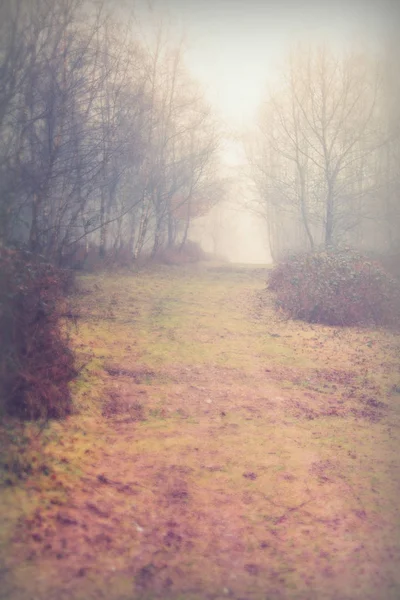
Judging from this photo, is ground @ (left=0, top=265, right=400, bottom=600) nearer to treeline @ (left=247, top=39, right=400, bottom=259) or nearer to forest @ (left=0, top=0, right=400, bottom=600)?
forest @ (left=0, top=0, right=400, bottom=600)

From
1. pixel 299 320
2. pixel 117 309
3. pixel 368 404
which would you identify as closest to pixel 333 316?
pixel 299 320

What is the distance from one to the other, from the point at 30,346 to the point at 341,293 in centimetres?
938

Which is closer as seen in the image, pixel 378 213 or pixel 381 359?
pixel 381 359

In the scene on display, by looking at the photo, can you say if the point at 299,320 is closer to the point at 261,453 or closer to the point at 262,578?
the point at 261,453

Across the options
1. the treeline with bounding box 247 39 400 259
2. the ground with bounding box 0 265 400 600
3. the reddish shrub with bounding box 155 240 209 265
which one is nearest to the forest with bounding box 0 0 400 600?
the ground with bounding box 0 265 400 600

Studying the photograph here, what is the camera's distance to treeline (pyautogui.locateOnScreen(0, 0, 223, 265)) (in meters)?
5.81

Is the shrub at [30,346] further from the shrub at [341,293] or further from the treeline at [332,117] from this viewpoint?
the treeline at [332,117]

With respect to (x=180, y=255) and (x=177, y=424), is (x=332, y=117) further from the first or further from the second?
(x=177, y=424)

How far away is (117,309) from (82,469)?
257 inches

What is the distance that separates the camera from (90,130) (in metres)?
8.39

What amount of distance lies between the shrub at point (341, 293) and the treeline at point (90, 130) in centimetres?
574

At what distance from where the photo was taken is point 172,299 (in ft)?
40.8

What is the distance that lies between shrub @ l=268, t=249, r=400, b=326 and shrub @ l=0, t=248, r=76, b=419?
777 cm

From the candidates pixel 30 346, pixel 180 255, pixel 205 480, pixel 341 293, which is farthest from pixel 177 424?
pixel 180 255
